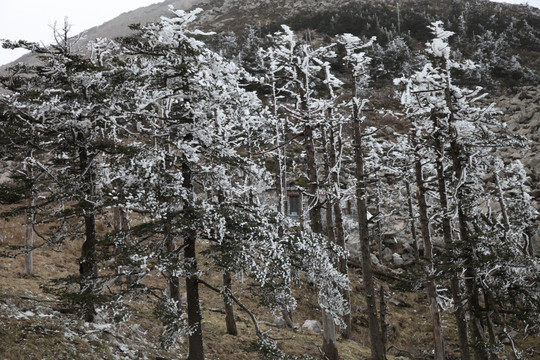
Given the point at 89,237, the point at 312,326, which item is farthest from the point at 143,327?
the point at 312,326

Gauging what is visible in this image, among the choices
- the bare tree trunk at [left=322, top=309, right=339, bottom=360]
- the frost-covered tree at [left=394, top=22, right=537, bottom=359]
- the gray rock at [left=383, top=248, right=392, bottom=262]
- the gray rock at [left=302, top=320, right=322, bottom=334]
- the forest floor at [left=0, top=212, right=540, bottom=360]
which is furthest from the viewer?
the gray rock at [left=383, top=248, right=392, bottom=262]

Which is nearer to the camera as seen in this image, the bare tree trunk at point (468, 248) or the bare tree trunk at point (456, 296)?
the bare tree trunk at point (468, 248)

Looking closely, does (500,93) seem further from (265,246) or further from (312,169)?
(265,246)

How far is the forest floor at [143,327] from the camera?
9570mm

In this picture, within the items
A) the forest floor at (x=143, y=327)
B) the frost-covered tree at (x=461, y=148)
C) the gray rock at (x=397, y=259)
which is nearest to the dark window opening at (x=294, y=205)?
the forest floor at (x=143, y=327)

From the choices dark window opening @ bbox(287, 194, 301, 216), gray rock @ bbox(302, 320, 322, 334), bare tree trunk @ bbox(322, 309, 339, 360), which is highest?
bare tree trunk @ bbox(322, 309, 339, 360)

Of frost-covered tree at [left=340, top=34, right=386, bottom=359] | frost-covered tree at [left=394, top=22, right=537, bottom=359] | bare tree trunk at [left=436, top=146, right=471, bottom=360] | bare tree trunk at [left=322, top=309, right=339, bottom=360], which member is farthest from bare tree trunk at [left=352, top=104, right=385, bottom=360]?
bare tree trunk at [left=436, top=146, right=471, bottom=360]

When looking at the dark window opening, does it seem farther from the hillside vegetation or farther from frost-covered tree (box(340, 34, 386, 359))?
frost-covered tree (box(340, 34, 386, 359))

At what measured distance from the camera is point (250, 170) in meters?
9.72

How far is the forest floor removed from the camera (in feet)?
31.4

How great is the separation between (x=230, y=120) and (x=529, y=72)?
68.6 m

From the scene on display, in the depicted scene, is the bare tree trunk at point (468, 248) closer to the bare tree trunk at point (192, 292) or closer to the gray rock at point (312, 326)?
the bare tree trunk at point (192, 292)

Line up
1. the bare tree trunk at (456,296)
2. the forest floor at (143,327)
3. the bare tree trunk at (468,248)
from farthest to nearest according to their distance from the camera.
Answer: the bare tree trunk at (456,296)
the bare tree trunk at (468,248)
the forest floor at (143,327)

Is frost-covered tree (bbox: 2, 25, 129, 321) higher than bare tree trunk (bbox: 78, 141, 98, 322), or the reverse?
frost-covered tree (bbox: 2, 25, 129, 321)
